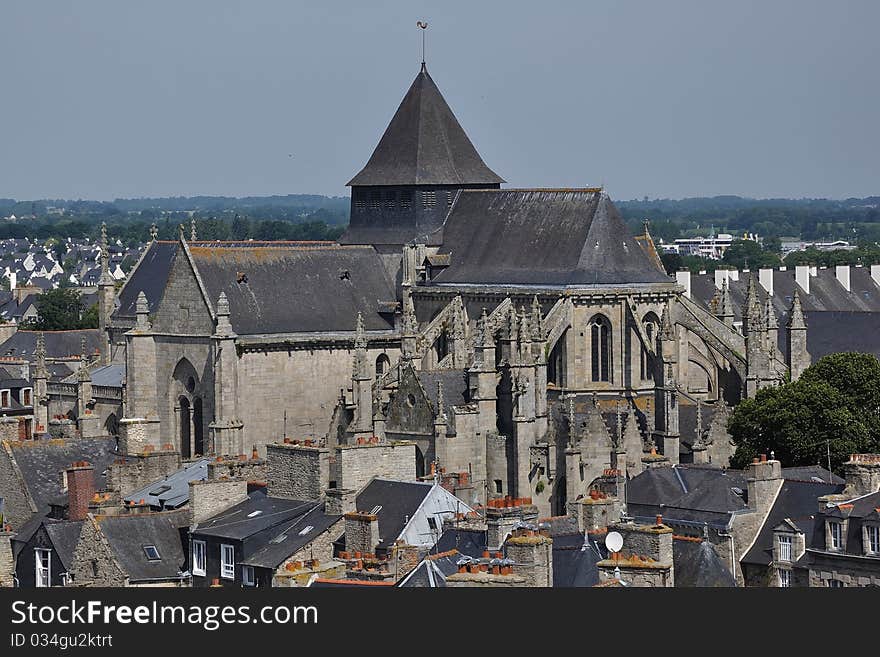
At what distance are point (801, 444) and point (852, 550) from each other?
64.7ft

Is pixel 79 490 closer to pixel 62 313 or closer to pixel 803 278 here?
pixel 803 278

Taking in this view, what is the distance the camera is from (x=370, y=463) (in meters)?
52.1

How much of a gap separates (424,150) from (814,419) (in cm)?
2433

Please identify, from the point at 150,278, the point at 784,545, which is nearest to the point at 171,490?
the point at 784,545

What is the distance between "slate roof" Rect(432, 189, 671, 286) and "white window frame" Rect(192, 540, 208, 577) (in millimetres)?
31618

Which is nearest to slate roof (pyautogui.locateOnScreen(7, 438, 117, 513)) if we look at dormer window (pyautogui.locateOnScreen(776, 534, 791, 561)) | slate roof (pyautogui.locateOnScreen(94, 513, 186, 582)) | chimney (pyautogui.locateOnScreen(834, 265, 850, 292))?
slate roof (pyautogui.locateOnScreen(94, 513, 186, 582))

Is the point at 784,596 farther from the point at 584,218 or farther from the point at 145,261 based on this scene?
the point at 145,261

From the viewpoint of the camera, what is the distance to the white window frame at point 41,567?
5109cm

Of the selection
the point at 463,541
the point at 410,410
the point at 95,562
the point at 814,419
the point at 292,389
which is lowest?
the point at 95,562

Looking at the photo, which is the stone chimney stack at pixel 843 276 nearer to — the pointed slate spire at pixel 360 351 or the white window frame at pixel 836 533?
the pointed slate spire at pixel 360 351

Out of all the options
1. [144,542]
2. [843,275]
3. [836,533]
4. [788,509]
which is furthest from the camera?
[843,275]

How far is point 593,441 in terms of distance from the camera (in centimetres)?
7050

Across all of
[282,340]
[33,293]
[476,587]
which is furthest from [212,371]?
[33,293]

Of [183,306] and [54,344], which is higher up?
[183,306]
